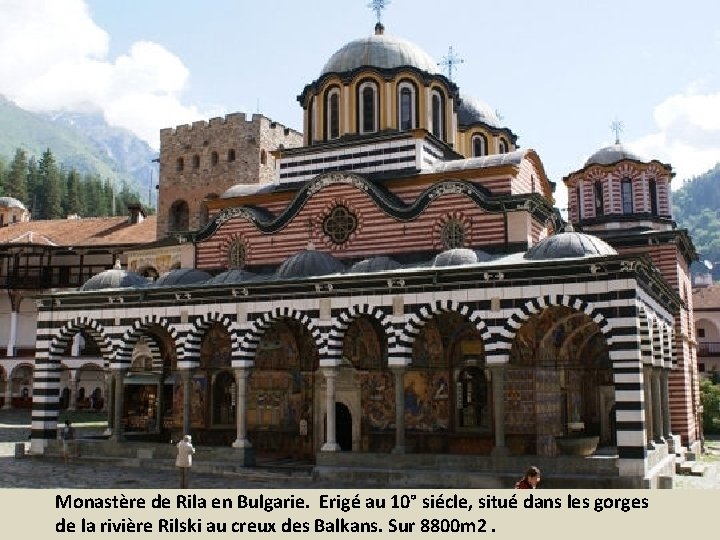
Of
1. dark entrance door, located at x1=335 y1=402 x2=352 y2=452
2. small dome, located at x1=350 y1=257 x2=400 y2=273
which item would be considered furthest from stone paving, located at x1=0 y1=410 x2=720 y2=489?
small dome, located at x1=350 y1=257 x2=400 y2=273

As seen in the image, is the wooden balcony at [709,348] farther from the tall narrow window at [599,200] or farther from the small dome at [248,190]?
the small dome at [248,190]

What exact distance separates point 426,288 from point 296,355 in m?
5.51

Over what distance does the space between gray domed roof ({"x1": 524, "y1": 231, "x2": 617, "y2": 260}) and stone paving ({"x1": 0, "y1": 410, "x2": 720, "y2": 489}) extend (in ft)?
19.2

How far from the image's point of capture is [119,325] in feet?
73.0

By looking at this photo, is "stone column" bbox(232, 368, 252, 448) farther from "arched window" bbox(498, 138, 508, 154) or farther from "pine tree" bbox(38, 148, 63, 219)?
"pine tree" bbox(38, 148, 63, 219)

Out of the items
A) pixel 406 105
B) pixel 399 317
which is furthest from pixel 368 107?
pixel 399 317

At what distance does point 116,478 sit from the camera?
1898 cm

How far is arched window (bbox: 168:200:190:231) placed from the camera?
4300 centimetres

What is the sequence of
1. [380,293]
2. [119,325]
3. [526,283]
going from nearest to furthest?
1. [526,283]
2. [380,293]
3. [119,325]

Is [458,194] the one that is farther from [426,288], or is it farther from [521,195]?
[426,288]

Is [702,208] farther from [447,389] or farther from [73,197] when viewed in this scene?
[447,389]
